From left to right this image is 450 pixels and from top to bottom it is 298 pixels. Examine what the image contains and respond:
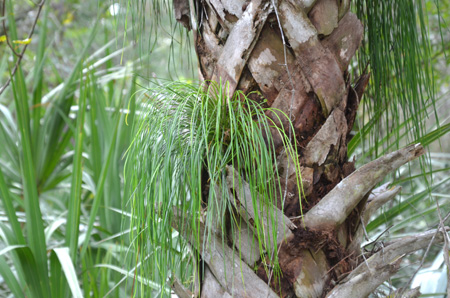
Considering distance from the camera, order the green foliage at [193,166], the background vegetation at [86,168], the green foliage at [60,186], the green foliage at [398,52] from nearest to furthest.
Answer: the green foliage at [193,166]
the green foliage at [398,52]
the background vegetation at [86,168]
the green foliage at [60,186]

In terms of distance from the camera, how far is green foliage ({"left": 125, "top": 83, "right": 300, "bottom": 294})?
1.97 ft

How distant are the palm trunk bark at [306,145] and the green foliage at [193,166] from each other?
0.03 meters

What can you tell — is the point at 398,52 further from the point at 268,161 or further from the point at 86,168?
the point at 86,168

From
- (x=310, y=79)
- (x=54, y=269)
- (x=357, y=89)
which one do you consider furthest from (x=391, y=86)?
(x=54, y=269)

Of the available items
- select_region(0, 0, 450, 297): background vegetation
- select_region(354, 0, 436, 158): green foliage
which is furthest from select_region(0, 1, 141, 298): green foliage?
select_region(354, 0, 436, 158): green foliage

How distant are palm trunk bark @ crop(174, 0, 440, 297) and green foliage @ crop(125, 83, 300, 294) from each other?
3cm

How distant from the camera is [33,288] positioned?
1.13m

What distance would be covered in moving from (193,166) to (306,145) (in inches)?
7.2

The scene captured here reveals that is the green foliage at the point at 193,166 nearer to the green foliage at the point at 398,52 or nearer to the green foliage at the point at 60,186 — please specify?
the green foliage at the point at 398,52

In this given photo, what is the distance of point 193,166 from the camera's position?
0.60 metres

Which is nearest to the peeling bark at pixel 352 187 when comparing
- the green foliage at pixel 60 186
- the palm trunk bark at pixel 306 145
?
the palm trunk bark at pixel 306 145

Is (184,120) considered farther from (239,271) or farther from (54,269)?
(54,269)

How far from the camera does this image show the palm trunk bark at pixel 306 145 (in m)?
0.65

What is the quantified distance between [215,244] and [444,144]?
3.47 meters
